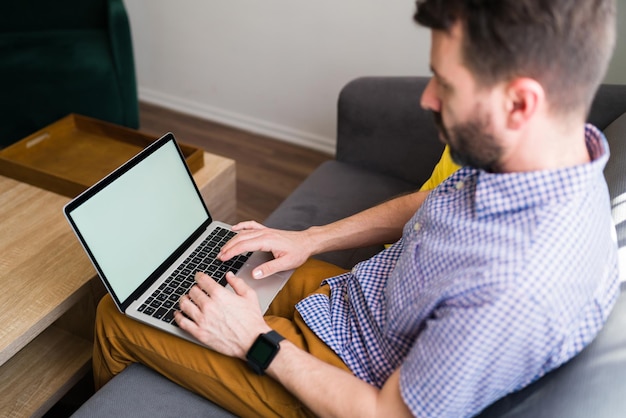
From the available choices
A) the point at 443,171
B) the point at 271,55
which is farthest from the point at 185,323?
the point at 271,55

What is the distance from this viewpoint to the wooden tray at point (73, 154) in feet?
4.64

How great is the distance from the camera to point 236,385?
2.97 feet

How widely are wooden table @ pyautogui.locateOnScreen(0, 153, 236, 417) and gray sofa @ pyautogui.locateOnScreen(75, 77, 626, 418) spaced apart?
0.23 metres

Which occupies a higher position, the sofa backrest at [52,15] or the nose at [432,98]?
the nose at [432,98]

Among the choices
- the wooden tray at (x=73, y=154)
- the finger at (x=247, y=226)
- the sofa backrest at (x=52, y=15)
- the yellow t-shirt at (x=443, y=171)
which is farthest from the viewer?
the sofa backrest at (x=52, y=15)

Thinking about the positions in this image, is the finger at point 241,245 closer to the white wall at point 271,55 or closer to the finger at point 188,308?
the finger at point 188,308

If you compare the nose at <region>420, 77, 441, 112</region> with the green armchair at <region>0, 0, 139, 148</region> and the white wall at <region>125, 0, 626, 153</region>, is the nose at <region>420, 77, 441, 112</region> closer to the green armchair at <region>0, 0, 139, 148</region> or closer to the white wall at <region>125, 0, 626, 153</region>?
the white wall at <region>125, 0, 626, 153</region>

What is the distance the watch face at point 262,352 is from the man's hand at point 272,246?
19 cm

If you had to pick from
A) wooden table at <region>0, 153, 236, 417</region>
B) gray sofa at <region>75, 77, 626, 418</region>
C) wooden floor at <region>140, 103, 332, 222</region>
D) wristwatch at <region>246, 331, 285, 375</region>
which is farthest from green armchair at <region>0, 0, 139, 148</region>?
wristwatch at <region>246, 331, 285, 375</region>

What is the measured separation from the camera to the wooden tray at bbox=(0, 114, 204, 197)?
1.41 m

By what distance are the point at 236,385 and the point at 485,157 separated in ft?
1.77

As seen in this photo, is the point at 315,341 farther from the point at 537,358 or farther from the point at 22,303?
the point at 22,303

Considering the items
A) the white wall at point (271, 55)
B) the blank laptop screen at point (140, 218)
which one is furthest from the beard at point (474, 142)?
the white wall at point (271, 55)

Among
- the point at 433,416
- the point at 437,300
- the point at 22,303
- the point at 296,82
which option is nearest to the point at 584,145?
the point at 437,300
